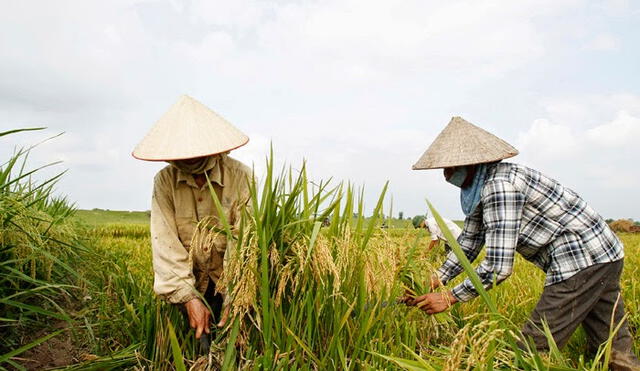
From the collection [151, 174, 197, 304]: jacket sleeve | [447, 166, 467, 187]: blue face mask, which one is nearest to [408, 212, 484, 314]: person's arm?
[447, 166, 467, 187]: blue face mask

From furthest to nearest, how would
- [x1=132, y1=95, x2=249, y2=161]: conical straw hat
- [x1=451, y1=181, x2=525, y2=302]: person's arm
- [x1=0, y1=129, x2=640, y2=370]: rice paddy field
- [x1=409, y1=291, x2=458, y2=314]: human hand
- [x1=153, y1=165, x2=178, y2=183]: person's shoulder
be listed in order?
[x1=153, y1=165, x2=178, y2=183]: person's shoulder
[x1=451, y1=181, x2=525, y2=302]: person's arm
[x1=409, y1=291, x2=458, y2=314]: human hand
[x1=132, y1=95, x2=249, y2=161]: conical straw hat
[x1=0, y1=129, x2=640, y2=370]: rice paddy field

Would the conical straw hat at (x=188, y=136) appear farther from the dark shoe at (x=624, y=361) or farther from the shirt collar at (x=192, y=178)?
the dark shoe at (x=624, y=361)

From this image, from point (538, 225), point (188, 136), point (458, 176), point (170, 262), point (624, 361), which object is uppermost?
point (188, 136)

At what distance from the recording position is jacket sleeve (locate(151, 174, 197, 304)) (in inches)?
96.5

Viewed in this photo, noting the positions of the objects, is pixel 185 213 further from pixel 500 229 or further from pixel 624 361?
pixel 624 361

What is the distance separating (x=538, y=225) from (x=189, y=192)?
1.84 m

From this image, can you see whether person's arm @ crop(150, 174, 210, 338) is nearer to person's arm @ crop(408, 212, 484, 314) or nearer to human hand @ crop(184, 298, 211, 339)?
human hand @ crop(184, 298, 211, 339)

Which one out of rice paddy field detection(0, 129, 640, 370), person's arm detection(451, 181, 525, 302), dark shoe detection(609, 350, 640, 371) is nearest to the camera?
rice paddy field detection(0, 129, 640, 370)

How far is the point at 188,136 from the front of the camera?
2.36 metres

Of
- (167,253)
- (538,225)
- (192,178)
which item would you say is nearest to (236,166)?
(192,178)

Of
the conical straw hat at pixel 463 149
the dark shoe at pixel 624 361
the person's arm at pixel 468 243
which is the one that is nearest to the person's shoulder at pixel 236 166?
the conical straw hat at pixel 463 149

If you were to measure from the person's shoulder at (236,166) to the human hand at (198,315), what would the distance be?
685 millimetres

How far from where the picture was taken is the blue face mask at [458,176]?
272 centimetres

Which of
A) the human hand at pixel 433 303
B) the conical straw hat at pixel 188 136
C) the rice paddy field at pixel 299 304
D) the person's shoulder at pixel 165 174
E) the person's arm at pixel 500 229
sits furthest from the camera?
the person's shoulder at pixel 165 174
